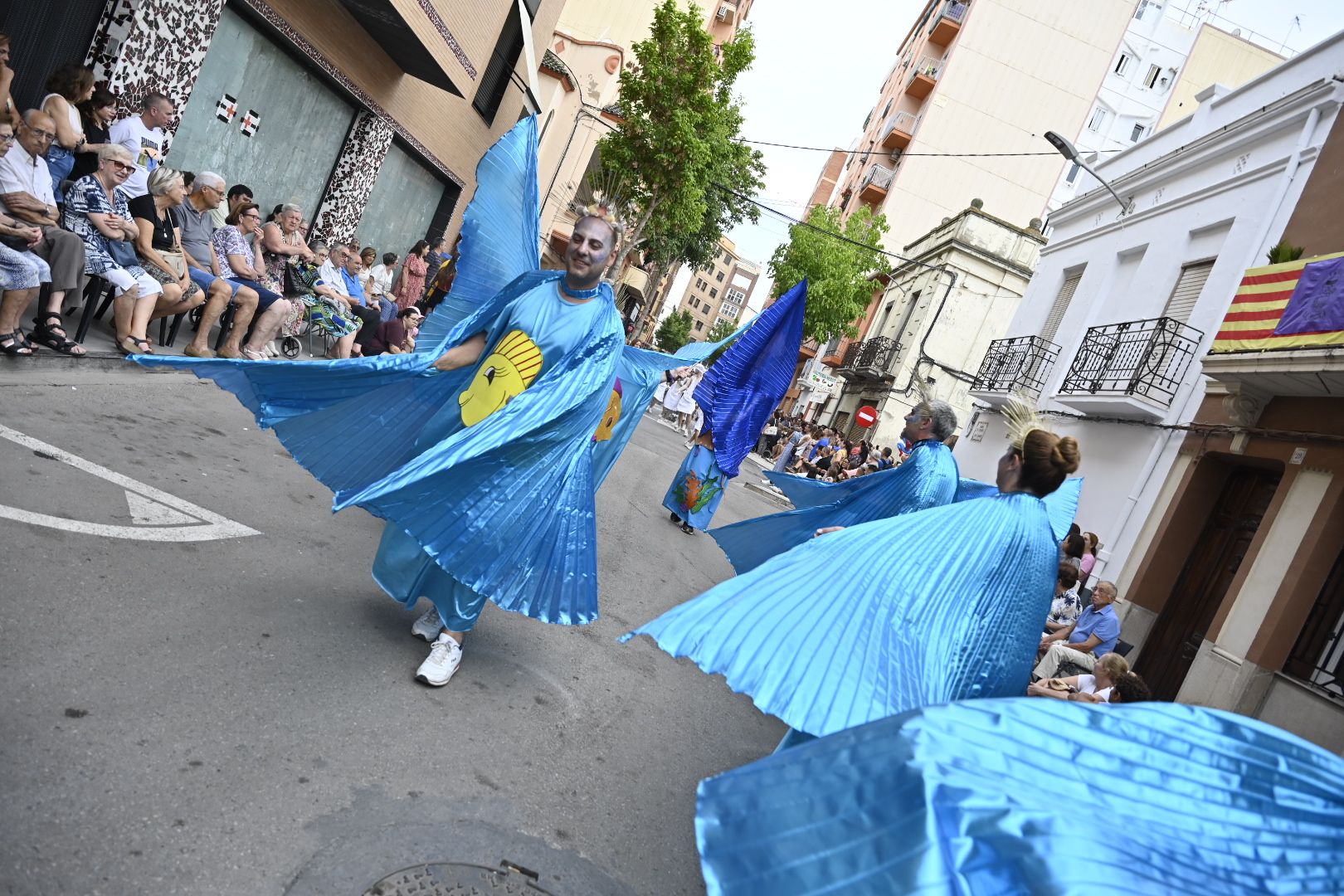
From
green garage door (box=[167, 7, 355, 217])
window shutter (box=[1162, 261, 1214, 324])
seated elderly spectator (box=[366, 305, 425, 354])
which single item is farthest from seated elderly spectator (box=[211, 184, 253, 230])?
window shutter (box=[1162, 261, 1214, 324])

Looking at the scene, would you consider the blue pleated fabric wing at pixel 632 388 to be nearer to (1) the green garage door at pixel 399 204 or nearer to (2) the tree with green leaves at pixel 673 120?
(1) the green garage door at pixel 399 204

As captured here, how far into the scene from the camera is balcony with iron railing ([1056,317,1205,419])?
12.9 metres

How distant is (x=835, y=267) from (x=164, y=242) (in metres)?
31.3


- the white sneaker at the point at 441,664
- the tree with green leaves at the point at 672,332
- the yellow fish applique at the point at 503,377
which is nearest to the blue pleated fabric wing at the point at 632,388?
the yellow fish applique at the point at 503,377

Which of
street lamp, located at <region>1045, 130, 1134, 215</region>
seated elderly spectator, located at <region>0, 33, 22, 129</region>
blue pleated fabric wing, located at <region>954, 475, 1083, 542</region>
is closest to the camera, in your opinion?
blue pleated fabric wing, located at <region>954, 475, 1083, 542</region>

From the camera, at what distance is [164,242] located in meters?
7.27

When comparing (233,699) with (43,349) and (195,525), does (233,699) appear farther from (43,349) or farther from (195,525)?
(43,349)

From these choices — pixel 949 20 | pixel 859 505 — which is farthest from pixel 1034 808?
pixel 949 20

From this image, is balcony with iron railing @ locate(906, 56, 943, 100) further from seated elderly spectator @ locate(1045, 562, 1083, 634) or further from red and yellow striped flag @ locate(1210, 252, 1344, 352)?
seated elderly spectator @ locate(1045, 562, 1083, 634)

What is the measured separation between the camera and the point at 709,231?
121 ft

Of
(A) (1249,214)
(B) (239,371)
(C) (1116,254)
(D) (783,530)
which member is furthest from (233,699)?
(C) (1116,254)

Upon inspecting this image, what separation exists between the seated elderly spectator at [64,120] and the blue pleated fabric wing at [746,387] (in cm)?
536

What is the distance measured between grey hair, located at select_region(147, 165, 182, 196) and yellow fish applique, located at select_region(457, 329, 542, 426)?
472 cm

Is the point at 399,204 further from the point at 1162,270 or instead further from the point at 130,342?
the point at 1162,270
